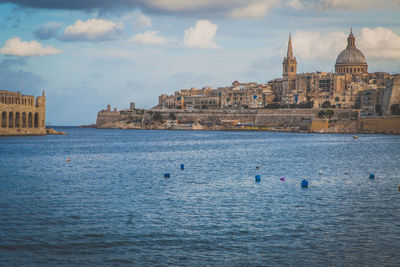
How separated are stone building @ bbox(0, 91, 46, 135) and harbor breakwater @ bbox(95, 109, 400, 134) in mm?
42640

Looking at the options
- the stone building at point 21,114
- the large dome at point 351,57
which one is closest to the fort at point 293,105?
the large dome at point 351,57

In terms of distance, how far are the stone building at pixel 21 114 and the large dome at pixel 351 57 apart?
6795 centimetres

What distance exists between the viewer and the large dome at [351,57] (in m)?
102

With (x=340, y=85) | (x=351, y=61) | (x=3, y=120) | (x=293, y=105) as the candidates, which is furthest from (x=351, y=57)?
(x=3, y=120)

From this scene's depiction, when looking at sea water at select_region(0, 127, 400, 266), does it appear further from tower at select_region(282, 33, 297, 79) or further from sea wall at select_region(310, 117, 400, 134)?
tower at select_region(282, 33, 297, 79)

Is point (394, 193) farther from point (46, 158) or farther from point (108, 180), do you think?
point (46, 158)

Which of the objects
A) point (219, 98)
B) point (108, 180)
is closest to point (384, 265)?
point (108, 180)

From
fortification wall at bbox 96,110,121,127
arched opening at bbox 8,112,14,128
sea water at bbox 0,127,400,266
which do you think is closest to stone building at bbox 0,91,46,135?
arched opening at bbox 8,112,14,128

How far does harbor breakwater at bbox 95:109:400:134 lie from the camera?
70125mm

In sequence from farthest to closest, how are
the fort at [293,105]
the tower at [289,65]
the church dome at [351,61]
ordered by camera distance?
the tower at [289,65] < the church dome at [351,61] < the fort at [293,105]

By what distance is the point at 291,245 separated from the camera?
9461 mm

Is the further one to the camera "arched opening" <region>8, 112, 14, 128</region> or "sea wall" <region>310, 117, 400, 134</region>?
"sea wall" <region>310, 117, 400, 134</region>

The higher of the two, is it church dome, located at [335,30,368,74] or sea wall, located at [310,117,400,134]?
church dome, located at [335,30,368,74]

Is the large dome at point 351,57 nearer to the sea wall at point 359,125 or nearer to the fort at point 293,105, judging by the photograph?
the fort at point 293,105
